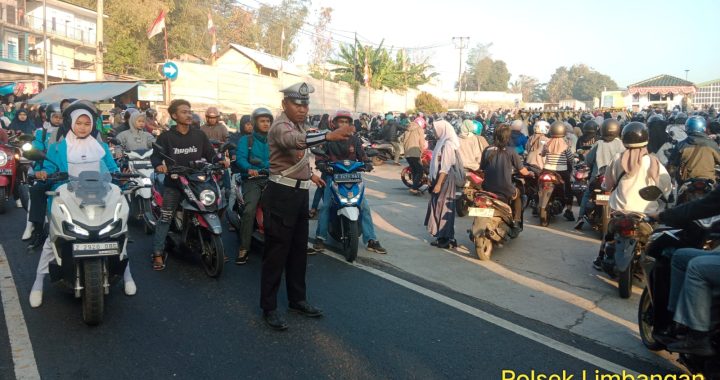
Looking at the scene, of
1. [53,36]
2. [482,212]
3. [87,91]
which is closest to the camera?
[482,212]

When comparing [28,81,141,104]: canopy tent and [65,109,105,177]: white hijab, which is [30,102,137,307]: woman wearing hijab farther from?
[28,81,141,104]: canopy tent

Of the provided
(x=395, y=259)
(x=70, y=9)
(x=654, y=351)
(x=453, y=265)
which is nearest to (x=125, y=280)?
(x=395, y=259)

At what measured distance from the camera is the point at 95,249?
14.9ft

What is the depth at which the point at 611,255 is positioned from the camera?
20.4 feet

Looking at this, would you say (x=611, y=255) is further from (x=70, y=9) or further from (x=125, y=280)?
(x=70, y=9)

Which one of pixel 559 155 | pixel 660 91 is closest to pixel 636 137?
pixel 559 155

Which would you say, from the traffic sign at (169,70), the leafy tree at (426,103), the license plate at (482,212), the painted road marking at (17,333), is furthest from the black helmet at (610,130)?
the leafy tree at (426,103)

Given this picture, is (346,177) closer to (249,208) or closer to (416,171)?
(249,208)

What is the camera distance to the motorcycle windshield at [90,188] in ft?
15.5

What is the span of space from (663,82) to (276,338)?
179 feet

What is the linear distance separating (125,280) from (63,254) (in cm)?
90

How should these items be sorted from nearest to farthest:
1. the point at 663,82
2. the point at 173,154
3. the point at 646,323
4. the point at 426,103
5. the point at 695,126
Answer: the point at 646,323 → the point at 173,154 → the point at 695,126 → the point at 426,103 → the point at 663,82

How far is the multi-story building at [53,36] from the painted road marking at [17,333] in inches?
1576

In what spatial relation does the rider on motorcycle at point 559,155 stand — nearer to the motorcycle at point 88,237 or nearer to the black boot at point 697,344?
the black boot at point 697,344
